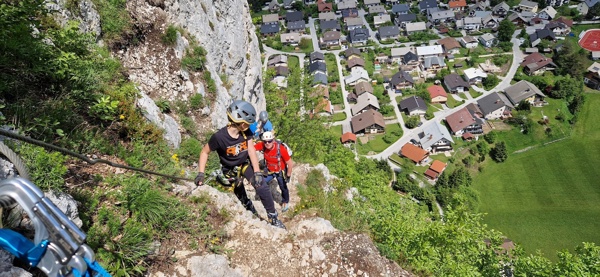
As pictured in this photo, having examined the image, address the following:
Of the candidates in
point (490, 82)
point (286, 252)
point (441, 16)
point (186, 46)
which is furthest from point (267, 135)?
point (441, 16)

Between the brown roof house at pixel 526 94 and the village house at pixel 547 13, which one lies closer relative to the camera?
the brown roof house at pixel 526 94

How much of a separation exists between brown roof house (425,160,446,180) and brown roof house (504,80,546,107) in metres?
19.3

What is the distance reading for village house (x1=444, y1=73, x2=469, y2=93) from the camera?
5597 cm

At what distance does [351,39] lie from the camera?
72.9 meters

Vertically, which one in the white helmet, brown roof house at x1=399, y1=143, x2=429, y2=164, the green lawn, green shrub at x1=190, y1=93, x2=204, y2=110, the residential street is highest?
the white helmet

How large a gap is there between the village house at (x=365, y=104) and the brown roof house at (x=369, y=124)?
2265 mm

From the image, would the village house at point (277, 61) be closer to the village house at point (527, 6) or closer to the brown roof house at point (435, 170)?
the brown roof house at point (435, 170)

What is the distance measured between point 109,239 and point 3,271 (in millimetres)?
2431

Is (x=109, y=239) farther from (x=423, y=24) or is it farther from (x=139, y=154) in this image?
(x=423, y=24)

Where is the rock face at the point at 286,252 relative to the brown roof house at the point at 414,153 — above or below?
above

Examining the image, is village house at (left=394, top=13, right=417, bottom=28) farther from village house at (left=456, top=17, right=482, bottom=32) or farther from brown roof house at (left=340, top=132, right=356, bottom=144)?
brown roof house at (left=340, top=132, right=356, bottom=144)

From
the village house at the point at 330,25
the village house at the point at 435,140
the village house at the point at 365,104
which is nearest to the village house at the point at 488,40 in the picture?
the village house at the point at 330,25

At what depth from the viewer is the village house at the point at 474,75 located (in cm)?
5781

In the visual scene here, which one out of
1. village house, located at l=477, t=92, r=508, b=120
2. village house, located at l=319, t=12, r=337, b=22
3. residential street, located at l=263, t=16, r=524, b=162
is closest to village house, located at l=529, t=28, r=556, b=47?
residential street, located at l=263, t=16, r=524, b=162
